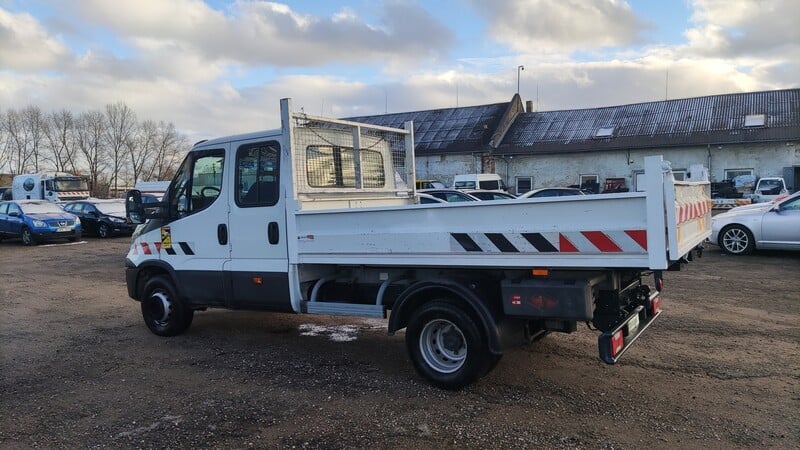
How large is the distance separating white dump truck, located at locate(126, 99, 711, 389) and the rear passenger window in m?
0.01

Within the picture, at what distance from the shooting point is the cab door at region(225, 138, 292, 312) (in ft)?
18.8

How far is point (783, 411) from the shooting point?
430 centimetres

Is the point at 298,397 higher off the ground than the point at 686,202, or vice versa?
the point at 686,202

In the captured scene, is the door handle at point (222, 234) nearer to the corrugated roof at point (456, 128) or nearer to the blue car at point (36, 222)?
the blue car at point (36, 222)

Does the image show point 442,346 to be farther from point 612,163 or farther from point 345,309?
point 612,163

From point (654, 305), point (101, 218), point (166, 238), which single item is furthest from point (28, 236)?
point (654, 305)

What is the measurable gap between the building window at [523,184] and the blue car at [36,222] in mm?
26078

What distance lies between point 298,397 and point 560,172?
33.6m

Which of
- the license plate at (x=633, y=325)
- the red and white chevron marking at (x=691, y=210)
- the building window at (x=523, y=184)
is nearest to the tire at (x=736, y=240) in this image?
the red and white chevron marking at (x=691, y=210)

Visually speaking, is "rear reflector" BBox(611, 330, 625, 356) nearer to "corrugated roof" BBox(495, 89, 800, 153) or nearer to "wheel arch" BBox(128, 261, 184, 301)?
"wheel arch" BBox(128, 261, 184, 301)

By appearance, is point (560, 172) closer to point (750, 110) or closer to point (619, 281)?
point (750, 110)

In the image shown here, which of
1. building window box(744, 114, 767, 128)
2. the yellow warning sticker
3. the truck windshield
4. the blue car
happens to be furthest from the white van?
the yellow warning sticker

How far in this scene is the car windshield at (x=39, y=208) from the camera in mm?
20484

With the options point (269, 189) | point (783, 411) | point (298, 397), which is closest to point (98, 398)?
point (298, 397)
